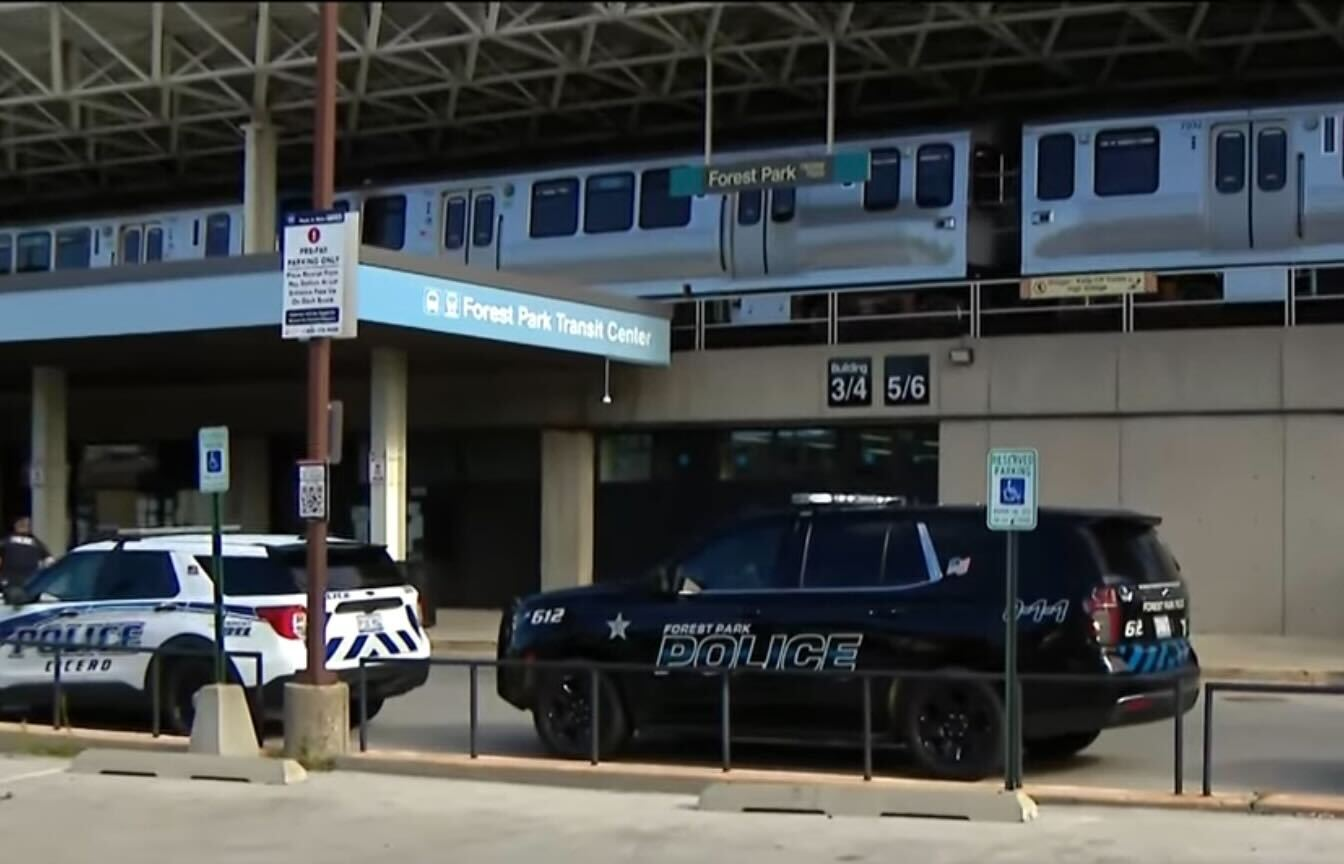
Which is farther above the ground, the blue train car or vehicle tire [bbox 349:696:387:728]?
the blue train car

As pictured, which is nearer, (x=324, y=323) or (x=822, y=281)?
(x=324, y=323)

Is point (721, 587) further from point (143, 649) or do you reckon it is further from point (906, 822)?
point (143, 649)

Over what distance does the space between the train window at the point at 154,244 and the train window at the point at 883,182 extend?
1412 cm

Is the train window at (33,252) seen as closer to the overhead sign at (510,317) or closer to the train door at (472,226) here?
the train door at (472,226)

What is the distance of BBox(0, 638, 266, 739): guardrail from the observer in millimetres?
14016

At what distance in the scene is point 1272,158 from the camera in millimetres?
24375

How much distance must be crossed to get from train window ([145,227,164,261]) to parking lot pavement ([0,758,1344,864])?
23.4m

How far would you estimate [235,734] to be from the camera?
514 inches

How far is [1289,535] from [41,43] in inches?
876

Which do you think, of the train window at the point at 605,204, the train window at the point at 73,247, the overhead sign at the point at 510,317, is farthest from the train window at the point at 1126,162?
the train window at the point at 73,247

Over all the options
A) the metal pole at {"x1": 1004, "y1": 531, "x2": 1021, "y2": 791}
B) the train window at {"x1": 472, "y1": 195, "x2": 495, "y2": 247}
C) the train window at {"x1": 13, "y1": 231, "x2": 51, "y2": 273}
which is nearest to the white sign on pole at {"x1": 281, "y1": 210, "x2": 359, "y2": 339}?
the metal pole at {"x1": 1004, "y1": 531, "x2": 1021, "y2": 791}

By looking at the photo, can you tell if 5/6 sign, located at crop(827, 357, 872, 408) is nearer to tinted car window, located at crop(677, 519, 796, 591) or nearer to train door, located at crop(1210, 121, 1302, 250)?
train door, located at crop(1210, 121, 1302, 250)

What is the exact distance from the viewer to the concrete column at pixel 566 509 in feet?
97.7

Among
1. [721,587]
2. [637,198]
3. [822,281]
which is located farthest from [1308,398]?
[721,587]
